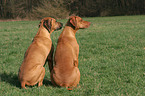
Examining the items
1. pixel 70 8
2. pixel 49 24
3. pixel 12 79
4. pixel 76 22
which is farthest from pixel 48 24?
pixel 70 8

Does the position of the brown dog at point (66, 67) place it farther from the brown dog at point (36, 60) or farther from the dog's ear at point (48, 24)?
the dog's ear at point (48, 24)

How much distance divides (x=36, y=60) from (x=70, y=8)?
30248 millimetres

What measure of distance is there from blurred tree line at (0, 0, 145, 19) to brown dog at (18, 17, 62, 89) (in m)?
26.7

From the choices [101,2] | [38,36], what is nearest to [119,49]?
[38,36]

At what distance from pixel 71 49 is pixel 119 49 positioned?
432 cm

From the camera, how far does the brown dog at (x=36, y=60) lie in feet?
16.8

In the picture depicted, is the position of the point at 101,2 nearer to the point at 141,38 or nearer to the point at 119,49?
the point at 141,38

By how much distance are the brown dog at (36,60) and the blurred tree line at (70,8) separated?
26.7 m

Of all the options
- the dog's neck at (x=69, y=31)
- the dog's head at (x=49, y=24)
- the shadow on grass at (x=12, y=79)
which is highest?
the dog's head at (x=49, y=24)

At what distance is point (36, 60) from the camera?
531cm

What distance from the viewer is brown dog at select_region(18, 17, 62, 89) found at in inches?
201

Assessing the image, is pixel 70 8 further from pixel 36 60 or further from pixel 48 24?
pixel 36 60

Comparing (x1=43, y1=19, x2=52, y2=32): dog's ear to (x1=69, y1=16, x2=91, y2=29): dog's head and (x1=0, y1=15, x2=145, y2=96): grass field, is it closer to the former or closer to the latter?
(x1=69, y1=16, x2=91, y2=29): dog's head

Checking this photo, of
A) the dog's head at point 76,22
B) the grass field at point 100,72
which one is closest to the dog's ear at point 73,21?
the dog's head at point 76,22
